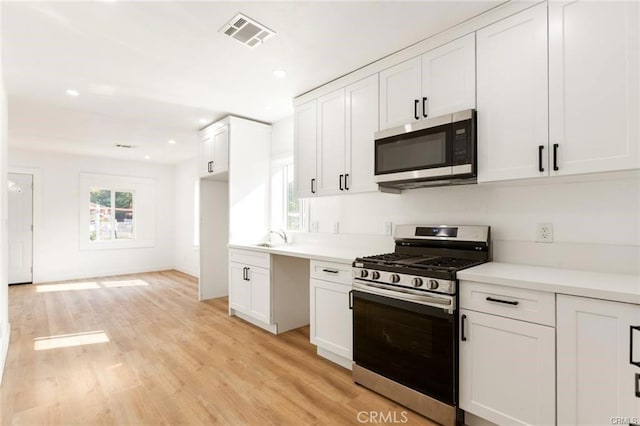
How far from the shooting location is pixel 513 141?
1.96 meters

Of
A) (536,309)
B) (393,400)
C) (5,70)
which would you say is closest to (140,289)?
(5,70)

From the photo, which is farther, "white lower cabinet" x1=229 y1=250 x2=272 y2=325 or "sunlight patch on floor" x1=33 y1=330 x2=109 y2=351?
"white lower cabinet" x1=229 y1=250 x2=272 y2=325

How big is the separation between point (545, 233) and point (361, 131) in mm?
1574

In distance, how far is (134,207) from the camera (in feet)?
24.1

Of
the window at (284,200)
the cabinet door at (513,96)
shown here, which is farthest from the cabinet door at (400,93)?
the window at (284,200)

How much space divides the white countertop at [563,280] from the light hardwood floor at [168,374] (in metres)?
0.99

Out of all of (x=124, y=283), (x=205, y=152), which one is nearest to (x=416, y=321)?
(x=205, y=152)

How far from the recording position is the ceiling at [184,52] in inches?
81.3

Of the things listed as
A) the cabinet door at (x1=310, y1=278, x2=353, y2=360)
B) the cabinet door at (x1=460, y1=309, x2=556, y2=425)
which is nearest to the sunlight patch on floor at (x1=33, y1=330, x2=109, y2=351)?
the cabinet door at (x1=310, y1=278, x2=353, y2=360)

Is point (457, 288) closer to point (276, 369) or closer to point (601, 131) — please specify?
point (601, 131)

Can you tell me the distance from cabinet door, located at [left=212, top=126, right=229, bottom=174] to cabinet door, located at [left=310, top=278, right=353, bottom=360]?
2.22 m

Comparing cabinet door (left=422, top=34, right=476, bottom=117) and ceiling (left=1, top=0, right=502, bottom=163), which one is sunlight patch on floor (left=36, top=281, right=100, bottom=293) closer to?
ceiling (left=1, top=0, right=502, bottom=163)

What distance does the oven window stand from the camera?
2.23m

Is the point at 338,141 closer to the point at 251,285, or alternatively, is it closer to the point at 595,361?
the point at 251,285
